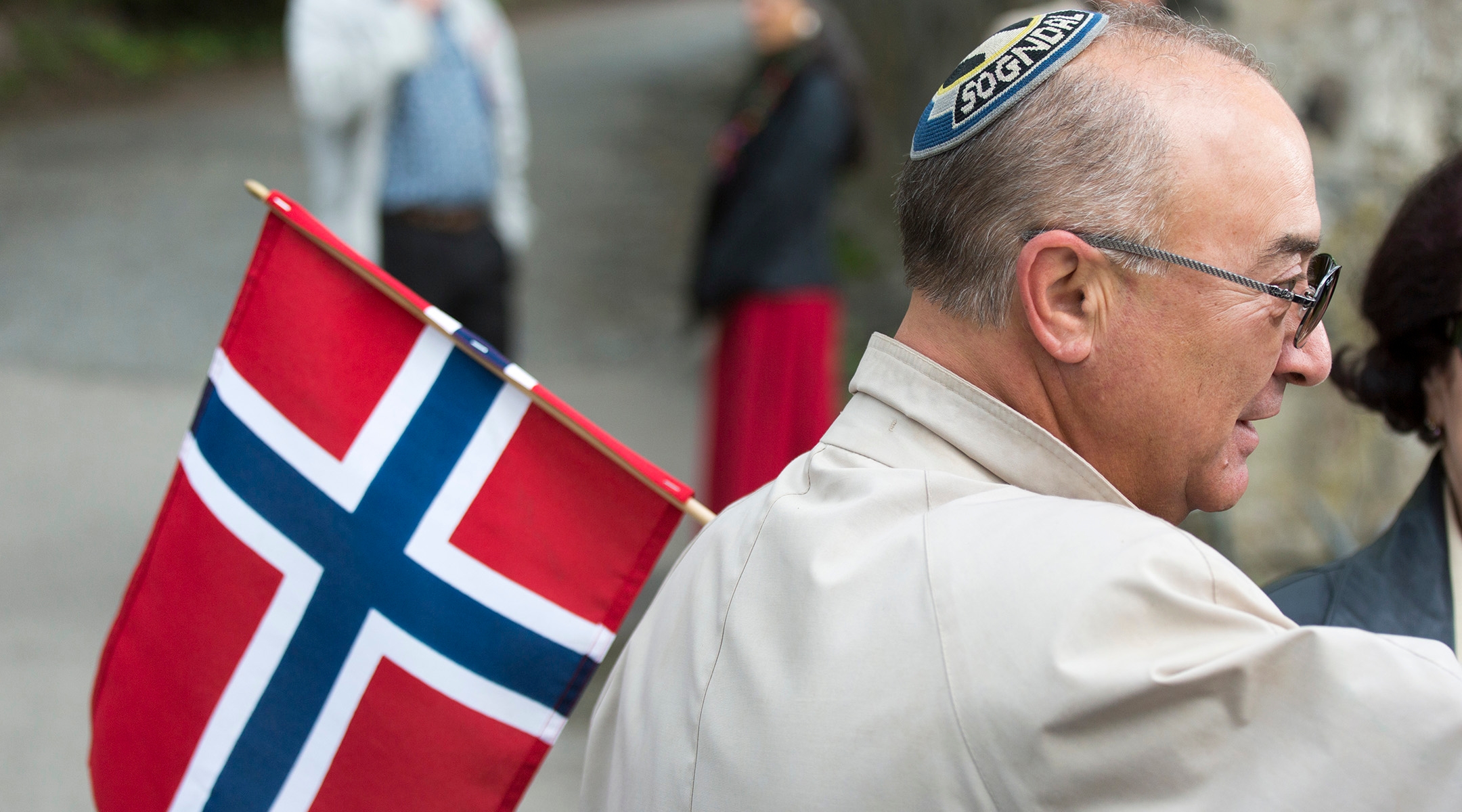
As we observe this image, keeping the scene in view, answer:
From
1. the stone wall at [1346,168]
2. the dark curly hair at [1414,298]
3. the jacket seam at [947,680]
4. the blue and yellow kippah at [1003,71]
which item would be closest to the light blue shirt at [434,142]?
the stone wall at [1346,168]

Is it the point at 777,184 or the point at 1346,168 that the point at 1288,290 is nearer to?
the point at 1346,168

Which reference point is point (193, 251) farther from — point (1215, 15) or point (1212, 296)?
point (1212, 296)

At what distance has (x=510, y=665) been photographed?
1.70 m

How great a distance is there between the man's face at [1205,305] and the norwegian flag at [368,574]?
2.18ft

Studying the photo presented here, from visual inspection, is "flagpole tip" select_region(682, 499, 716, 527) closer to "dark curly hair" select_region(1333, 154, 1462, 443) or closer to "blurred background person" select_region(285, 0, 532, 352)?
"dark curly hair" select_region(1333, 154, 1462, 443)

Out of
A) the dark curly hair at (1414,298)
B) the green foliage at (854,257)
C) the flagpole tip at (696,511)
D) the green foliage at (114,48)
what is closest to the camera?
the flagpole tip at (696,511)

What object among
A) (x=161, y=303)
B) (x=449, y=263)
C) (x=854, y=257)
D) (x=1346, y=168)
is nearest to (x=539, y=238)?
(x=854, y=257)

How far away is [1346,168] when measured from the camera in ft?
12.7

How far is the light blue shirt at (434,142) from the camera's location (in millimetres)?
4094

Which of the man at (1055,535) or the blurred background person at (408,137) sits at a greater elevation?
the man at (1055,535)

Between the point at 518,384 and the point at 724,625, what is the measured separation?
0.67 metres

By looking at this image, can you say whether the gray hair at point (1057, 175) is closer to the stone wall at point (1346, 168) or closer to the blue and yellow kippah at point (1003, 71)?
the blue and yellow kippah at point (1003, 71)

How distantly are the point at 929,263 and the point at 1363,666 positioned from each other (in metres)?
0.55

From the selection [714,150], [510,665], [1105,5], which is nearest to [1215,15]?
[714,150]
